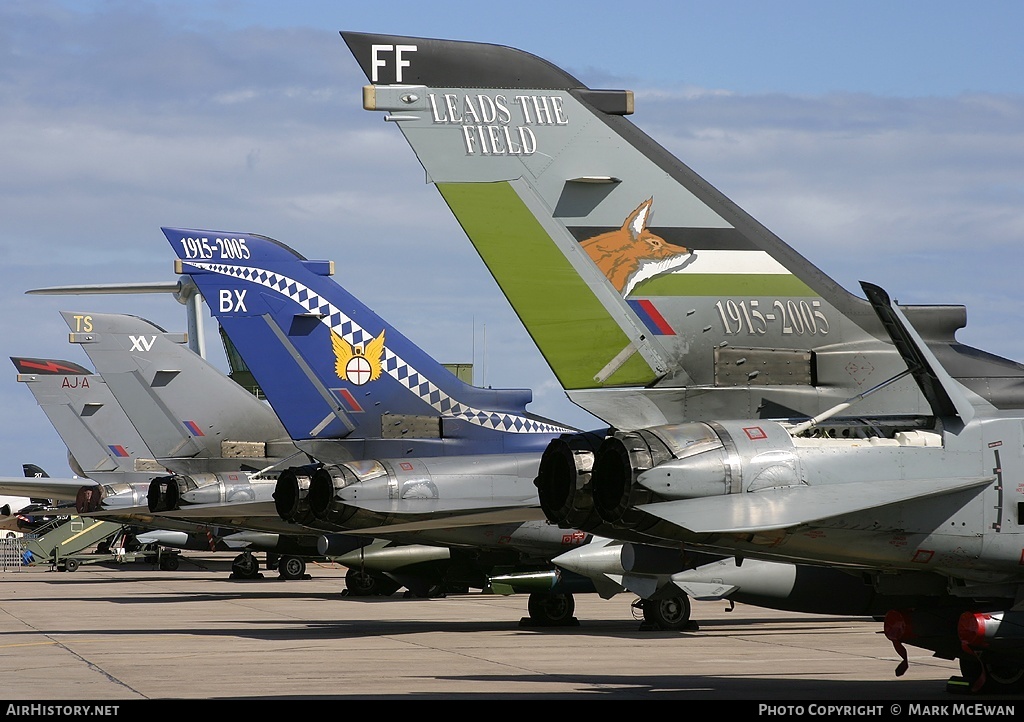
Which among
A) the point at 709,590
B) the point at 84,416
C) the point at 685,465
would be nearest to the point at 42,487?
the point at 84,416

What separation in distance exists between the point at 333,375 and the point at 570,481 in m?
9.97

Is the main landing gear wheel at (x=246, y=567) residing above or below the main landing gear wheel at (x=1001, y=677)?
below

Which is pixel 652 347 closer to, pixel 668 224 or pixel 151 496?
pixel 668 224

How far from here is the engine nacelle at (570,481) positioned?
9.82 meters

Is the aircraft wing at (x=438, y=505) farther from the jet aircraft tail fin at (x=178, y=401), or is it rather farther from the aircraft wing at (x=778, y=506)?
the aircraft wing at (x=778, y=506)

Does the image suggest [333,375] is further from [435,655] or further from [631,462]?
[631,462]

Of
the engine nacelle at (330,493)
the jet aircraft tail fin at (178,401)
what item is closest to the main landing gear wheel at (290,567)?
the jet aircraft tail fin at (178,401)

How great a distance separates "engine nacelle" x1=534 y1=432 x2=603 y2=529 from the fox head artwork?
4.55 ft

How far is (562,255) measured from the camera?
426 inches

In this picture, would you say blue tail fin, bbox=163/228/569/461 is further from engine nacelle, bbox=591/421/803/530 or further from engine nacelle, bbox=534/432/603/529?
engine nacelle, bbox=591/421/803/530

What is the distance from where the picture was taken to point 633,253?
1092 cm

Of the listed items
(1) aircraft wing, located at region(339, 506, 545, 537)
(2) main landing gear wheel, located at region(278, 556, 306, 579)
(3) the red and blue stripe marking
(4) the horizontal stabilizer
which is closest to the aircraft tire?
(1) aircraft wing, located at region(339, 506, 545, 537)

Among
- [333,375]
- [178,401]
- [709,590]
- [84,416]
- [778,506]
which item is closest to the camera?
[778,506]

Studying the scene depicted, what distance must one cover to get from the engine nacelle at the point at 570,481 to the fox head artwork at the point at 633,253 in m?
1.39
